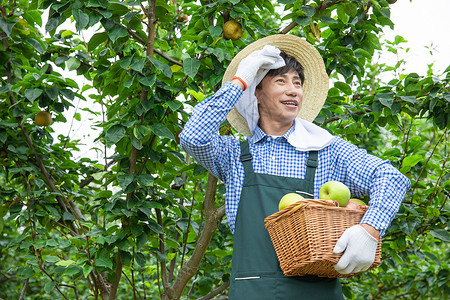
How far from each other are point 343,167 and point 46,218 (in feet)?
5.66

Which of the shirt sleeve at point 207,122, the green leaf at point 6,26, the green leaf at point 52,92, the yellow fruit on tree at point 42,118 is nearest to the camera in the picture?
the shirt sleeve at point 207,122

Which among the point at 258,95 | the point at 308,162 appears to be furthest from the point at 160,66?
the point at 308,162

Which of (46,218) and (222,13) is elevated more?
(222,13)

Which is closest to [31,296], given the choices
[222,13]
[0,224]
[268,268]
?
[0,224]

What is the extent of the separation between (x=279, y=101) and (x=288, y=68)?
148 millimetres

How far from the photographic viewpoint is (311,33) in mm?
2516

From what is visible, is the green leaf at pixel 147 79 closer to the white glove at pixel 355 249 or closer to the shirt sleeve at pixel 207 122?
the shirt sleeve at pixel 207 122

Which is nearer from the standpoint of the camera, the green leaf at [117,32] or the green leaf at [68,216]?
the green leaf at [117,32]

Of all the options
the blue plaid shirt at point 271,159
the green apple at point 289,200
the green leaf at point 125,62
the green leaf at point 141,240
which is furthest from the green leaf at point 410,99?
the green leaf at point 141,240

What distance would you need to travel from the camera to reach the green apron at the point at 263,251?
1.54 m

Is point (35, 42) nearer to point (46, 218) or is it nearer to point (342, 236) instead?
point (46, 218)

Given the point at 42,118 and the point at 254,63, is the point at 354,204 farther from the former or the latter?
the point at 42,118

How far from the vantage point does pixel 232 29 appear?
2.32 m

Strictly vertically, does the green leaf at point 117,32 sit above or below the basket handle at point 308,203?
above
